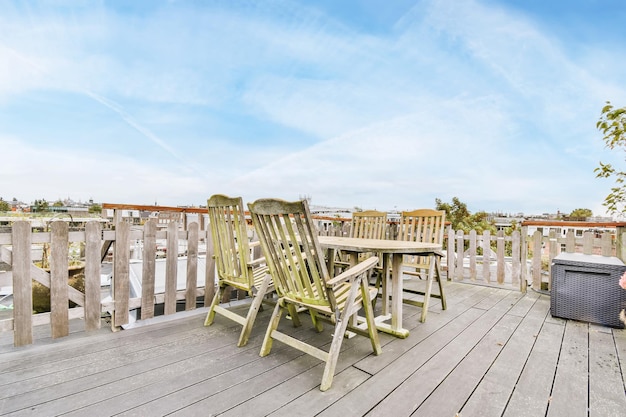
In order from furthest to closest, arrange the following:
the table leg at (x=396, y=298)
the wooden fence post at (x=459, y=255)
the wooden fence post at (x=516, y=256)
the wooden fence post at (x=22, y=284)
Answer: the wooden fence post at (x=459, y=255) < the wooden fence post at (x=516, y=256) < the table leg at (x=396, y=298) < the wooden fence post at (x=22, y=284)

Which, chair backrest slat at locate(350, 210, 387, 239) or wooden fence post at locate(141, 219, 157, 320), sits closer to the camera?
wooden fence post at locate(141, 219, 157, 320)

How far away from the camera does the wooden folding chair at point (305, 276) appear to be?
1587 millimetres

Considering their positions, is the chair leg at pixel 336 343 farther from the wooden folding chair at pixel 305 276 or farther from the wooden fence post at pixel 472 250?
the wooden fence post at pixel 472 250

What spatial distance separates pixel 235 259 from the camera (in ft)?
7.78

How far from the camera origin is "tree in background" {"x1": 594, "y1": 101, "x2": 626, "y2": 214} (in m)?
2.21

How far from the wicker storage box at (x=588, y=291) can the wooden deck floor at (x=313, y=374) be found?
19 cm

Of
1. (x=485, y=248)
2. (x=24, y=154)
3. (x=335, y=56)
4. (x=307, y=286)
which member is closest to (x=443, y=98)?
(x=335, y=56)

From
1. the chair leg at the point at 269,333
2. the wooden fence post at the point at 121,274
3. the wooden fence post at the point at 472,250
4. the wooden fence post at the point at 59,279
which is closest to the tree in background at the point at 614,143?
the wooden fence post at the point at 472,250

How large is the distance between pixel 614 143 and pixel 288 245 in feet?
9.57

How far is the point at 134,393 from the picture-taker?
1.48m

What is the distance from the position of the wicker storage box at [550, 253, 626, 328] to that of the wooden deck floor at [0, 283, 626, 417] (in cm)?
19

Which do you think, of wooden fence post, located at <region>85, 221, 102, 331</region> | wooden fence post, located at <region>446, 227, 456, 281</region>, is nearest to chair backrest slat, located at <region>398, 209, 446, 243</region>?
wooden fence post, located at <region>446, 227, 456, 281</region>

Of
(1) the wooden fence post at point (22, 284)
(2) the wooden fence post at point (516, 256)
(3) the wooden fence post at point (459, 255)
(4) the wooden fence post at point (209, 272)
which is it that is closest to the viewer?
(1) the wooden fence post at point (22, 284)

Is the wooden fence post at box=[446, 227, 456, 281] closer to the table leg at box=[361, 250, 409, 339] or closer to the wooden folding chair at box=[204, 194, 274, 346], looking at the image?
the table leg at box=[361, 250, 409, 339]
